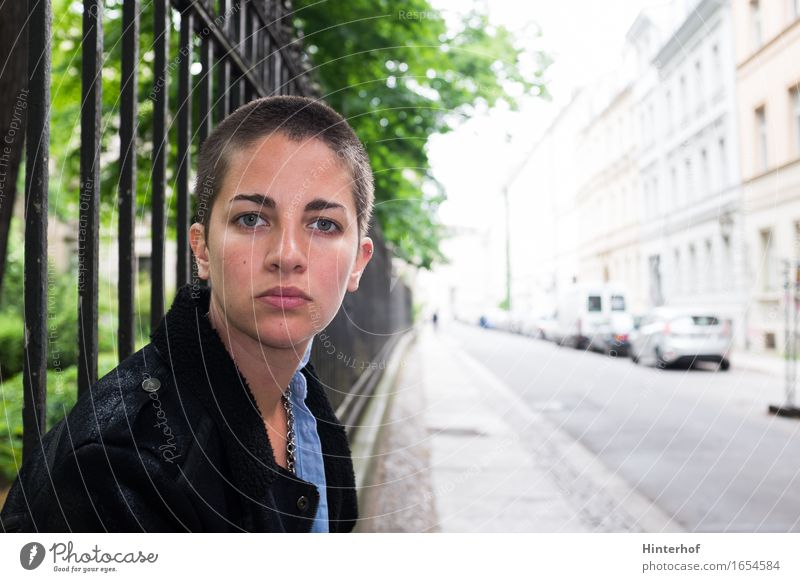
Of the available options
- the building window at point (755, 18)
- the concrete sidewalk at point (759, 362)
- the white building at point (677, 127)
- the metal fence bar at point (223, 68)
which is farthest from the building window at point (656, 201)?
the concrete sidewalk at point (759, 362)

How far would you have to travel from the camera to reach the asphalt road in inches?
140

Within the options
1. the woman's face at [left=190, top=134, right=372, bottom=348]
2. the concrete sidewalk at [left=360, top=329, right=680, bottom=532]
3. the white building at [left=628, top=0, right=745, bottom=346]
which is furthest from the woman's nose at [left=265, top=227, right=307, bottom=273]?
the concrete sidewalk at [left=360, top=329, right=680, bottom=532]

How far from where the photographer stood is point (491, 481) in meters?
3.72

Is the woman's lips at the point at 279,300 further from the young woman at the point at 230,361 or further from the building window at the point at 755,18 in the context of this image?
the building window at the point at 755,18

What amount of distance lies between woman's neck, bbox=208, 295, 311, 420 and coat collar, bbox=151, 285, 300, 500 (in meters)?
0.01

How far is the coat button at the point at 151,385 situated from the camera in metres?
0.83

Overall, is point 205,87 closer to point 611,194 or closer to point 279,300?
point 279,300

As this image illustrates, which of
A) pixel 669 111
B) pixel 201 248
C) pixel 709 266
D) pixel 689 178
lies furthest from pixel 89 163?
pixel 709 266

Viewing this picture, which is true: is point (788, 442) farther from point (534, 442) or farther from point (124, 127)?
point (124, 127)

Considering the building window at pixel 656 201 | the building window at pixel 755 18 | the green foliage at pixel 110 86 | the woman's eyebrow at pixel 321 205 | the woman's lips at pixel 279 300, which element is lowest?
the woman's lips at pixel 279 300

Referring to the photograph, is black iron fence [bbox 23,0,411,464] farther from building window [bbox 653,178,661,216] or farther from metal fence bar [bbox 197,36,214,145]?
building window [bbox 653,178,661,216]

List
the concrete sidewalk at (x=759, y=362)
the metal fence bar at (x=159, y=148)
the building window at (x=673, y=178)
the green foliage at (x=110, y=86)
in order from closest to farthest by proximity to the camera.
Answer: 1. the metal fence bar at (x=159, y=148)
2. the building window at (x=673, y=178)
3. the green foliage at (x=110, y=86)
4. the concrete sidewalk at (x=759, y=362)

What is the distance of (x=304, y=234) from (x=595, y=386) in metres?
9.42
